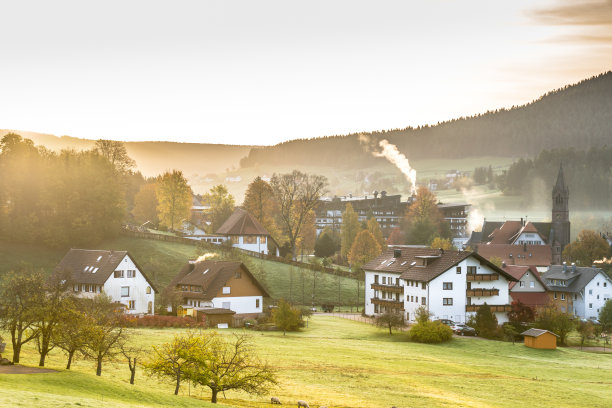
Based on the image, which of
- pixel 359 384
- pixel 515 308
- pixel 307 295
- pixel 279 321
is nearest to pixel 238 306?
pixel 279 321

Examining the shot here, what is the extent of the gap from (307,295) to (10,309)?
60.7 meters

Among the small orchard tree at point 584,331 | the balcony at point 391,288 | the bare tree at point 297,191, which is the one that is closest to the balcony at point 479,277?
the balcony at point 391,288

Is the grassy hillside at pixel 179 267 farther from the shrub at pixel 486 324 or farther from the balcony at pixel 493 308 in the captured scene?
the shrub at pixel 486 324

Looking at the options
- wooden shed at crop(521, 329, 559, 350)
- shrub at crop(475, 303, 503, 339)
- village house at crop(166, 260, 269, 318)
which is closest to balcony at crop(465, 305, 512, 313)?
shrub at crop(475, 303, 503, 339)

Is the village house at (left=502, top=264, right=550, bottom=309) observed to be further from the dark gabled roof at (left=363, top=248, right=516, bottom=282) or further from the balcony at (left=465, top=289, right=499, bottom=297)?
the dark gabled roof at (left=363, top=248, right=516, bottom=282)

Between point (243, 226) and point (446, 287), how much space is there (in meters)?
48.1

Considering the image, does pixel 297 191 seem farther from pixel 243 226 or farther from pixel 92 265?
pixel 92 265

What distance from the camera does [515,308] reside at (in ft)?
292

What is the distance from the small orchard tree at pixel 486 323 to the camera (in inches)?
3214

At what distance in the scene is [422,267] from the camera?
9325 cm

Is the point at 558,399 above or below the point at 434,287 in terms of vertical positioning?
below

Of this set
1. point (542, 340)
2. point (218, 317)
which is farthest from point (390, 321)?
point (218, 317)

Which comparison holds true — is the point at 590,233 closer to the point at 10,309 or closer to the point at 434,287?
the point at 434,287

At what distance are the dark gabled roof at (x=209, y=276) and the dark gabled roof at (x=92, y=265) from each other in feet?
14.0
